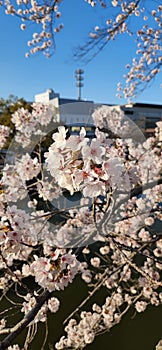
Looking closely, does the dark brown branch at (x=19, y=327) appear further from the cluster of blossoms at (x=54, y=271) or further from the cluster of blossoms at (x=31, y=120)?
the cluster of blossoms at (x=31, y=120)

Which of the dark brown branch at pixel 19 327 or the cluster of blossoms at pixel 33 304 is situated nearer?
the dark brown branch at pixel 19 327

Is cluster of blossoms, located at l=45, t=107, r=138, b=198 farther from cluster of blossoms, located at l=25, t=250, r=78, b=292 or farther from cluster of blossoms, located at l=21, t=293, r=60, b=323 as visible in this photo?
cluster of blossoms, located at l=21, t=293, r=60, b=323

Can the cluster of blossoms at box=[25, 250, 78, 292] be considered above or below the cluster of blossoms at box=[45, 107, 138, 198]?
below

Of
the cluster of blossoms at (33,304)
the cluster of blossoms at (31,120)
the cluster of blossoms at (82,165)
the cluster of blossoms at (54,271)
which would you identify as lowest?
the cluster of blossoms at (33,304)

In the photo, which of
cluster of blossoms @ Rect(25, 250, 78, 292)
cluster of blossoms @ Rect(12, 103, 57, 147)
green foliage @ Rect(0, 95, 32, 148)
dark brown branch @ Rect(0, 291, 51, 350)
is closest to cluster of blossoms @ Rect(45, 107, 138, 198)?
cluster of blossoms @ Rect(25, 250, 78, 292)

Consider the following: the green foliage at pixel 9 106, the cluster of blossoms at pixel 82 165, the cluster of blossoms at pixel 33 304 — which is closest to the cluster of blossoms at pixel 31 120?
Result: the cluster of blossoms at pixel 33 304

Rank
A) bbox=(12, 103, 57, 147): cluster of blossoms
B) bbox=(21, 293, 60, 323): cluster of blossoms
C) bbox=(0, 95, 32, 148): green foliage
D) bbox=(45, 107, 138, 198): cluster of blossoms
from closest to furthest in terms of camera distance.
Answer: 1. bbox=(45, 107, 138, 198): cluster of blossoms
2. bbox=(21, 293, 60, 323): cluster of blossoms
3. bbox=(12, 103, 57, 147): cluster of blossoms
4. bbox=(0, 95, 32, 148): green foliage

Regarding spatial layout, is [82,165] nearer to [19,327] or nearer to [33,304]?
[19,327]

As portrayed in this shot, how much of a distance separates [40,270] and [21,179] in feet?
4.11

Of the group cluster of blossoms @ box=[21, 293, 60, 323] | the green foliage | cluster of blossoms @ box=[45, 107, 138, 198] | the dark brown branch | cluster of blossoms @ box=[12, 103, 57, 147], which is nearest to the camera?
cluster of blossoms @ box=[45, 107, 138, 198]

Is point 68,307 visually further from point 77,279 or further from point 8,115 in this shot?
point 8,115

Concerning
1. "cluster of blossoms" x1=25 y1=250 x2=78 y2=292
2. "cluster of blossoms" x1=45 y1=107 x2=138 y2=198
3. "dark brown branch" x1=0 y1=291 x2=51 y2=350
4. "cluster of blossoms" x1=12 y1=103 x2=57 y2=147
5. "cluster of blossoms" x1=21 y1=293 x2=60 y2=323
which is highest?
"cluster of blossoms" x1=12 y1=103 x2=57 y2=147

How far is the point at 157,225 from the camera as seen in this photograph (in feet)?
19.5

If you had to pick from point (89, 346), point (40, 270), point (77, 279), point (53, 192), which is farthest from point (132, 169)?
point (77, 279)
